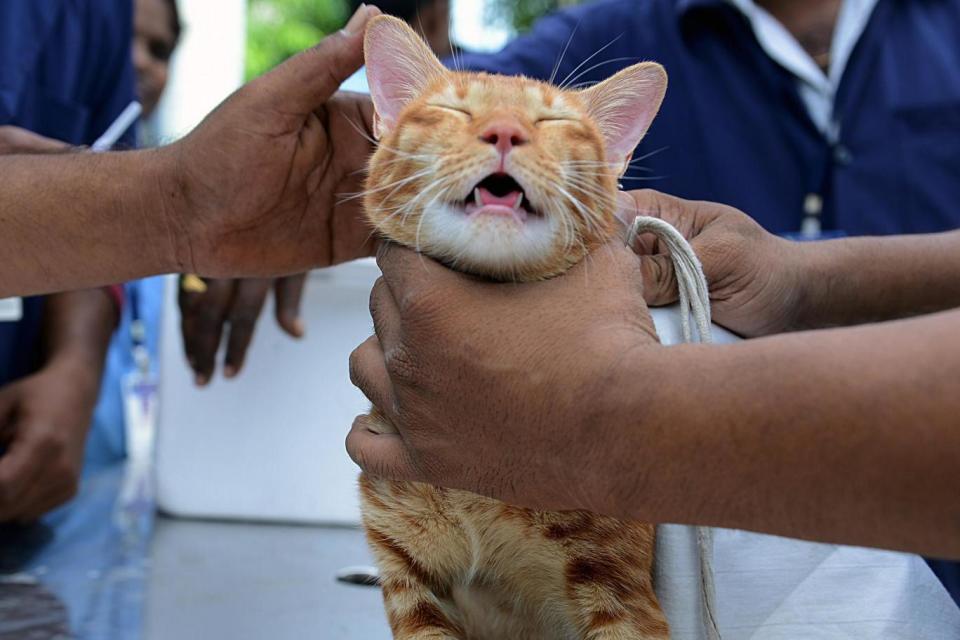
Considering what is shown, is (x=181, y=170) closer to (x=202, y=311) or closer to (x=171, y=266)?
(x=171, y=266)

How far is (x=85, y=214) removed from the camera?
1.38 m

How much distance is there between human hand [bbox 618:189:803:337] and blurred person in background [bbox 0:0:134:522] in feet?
4.15

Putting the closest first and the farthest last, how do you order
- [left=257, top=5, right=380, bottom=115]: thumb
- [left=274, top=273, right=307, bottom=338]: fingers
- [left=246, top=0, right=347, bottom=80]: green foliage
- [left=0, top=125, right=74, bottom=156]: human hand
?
[left=257, top=5, right=380, bottom=115]: thumb
[left=0, top=125, right=74, bottom=156]: human hand
[left=274, top=273, right=307, bottom=338]: fingers
[left=246, top=0, right=347, bottom=80]: green foliage

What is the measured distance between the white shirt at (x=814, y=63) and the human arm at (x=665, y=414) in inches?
58.7

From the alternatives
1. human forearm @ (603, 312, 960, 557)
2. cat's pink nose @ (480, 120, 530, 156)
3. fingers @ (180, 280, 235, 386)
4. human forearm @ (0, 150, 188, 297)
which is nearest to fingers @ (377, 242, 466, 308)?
cat's pink nose @ (480, 120, 530, 156)

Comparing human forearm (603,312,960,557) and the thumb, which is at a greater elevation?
the thumb

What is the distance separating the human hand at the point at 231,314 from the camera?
1.89 meters

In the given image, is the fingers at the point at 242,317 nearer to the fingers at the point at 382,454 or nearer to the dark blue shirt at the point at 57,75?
the dark blue shirt at the point at 57,75

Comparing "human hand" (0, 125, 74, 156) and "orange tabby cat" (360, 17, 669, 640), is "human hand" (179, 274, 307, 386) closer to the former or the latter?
"human hand" (0, 125, 74, 156)

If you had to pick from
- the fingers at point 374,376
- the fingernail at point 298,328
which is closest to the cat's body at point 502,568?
the fingers at point 374,376

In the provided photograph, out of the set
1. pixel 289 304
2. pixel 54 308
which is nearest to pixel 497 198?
pixel 289 304

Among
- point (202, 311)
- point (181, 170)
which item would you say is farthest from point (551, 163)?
point (202, 311)

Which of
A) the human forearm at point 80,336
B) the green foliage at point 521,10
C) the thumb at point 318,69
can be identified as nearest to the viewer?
the thumb at point 318,69

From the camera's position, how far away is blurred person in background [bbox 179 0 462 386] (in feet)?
6.20
